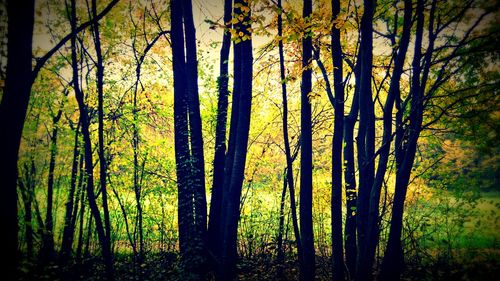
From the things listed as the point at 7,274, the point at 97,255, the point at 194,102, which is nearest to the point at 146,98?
the point at 194,102

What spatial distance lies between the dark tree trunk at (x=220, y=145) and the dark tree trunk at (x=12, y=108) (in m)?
3.58

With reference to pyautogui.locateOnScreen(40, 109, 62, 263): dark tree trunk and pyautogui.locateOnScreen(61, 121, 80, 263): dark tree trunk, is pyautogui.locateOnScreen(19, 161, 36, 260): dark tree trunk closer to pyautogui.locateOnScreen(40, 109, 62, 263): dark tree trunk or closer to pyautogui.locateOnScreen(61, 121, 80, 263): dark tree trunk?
pyautogui.locateOnScreen(40, 109, 62, 263): dark tree trunk

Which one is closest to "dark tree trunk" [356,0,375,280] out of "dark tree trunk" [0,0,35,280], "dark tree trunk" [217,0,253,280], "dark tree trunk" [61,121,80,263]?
"dark tree trunk" [217,0,253,280]

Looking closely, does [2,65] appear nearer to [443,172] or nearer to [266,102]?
[266,102]

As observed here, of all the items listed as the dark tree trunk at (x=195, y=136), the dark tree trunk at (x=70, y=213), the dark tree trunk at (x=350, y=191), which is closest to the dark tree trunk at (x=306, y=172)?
the dark tree trunk at (x=350, y=191)

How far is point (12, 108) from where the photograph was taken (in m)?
3.89

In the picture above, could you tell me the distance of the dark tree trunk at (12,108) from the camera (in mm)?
3877

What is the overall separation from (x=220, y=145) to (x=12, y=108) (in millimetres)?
3928

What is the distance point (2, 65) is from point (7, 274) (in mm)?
3317

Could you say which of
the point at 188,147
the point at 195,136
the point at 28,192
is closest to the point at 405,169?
the point at 195,136

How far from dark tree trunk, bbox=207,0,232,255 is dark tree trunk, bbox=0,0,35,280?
358cm

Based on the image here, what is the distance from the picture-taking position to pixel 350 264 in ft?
17.6

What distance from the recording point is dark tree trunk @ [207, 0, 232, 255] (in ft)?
21.2

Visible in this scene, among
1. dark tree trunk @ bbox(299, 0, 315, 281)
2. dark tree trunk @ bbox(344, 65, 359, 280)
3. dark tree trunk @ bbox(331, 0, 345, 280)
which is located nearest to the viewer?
dark tree trunk @ bbox(331, 0, 345, 280)
